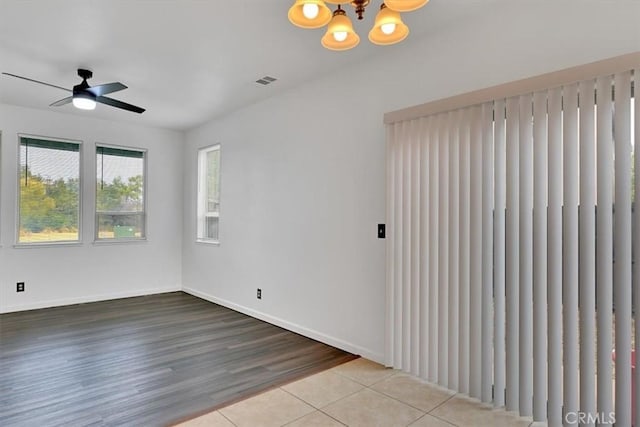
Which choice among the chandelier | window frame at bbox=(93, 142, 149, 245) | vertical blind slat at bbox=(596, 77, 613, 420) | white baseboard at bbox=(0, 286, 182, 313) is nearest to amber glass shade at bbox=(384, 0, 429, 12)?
the chandelier

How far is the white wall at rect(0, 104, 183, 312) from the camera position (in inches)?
182

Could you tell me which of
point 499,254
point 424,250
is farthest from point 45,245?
point 499,254

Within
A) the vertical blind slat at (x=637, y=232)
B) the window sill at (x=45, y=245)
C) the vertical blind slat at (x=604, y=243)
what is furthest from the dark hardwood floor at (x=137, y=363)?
the vertical blind slat at (x=637, y=232)

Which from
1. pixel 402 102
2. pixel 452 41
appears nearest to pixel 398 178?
pixel 402 102

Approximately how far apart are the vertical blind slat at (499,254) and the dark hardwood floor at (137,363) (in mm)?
1247

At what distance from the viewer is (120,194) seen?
5512 millimetres

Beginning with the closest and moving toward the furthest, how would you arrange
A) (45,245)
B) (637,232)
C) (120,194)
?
(637,232), (45,245), (120,194)

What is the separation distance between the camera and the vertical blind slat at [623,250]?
183 centimetres

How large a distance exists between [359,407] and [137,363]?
191cm

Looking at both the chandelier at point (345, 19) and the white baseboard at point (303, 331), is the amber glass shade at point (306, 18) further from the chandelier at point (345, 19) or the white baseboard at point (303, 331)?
the white baseboard at point (303, 331)

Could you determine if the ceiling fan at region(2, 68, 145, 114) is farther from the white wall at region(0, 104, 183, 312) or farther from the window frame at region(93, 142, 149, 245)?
the window frame at region(93, 142, 149, 245)

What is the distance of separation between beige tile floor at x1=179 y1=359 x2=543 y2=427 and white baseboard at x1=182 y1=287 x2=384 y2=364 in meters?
0.35

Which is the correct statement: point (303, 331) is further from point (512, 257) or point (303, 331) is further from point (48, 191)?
point (48, 191)

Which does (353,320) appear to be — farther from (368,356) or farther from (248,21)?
(248,21)
